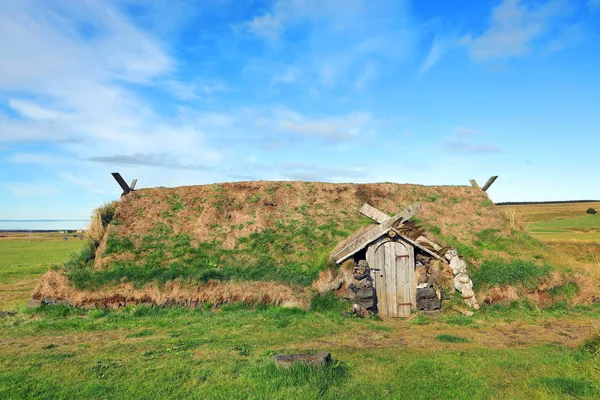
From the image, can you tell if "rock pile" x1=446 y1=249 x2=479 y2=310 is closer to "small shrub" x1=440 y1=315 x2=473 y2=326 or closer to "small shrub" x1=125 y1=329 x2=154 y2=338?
"small shrub" x1=440 y1=315 x2=473 y2=326

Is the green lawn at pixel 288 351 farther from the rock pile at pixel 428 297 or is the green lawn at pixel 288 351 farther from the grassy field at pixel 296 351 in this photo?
the rock pile at pixel 428 297

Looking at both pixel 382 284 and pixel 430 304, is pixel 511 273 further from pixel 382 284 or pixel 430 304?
pixel 382 284

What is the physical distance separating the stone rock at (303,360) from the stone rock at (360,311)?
22.0 feet

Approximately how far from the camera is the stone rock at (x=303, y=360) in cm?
852

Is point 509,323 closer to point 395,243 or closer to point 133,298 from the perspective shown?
point 395,243

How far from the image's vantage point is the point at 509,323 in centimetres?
1491

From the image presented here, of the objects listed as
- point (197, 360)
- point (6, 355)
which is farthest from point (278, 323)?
point (6, 355)

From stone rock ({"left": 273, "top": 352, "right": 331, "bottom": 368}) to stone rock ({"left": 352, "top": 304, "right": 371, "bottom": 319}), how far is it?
6.70m

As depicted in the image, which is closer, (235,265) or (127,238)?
(235,265)

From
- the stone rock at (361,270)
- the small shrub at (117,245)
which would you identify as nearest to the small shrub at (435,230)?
the stone rock at (361,270)

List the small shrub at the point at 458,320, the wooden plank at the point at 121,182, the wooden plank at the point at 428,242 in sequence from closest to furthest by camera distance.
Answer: the small shrub at the point at 458,320 < the wooden plank at the point at 428,242 < the wooden plank at the point at 121,182

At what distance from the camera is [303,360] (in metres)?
8.62

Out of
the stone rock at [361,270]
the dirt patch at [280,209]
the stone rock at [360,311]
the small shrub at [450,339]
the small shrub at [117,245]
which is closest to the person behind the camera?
the small shrub at [450,339]

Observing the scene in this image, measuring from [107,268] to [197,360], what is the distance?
10127mm
